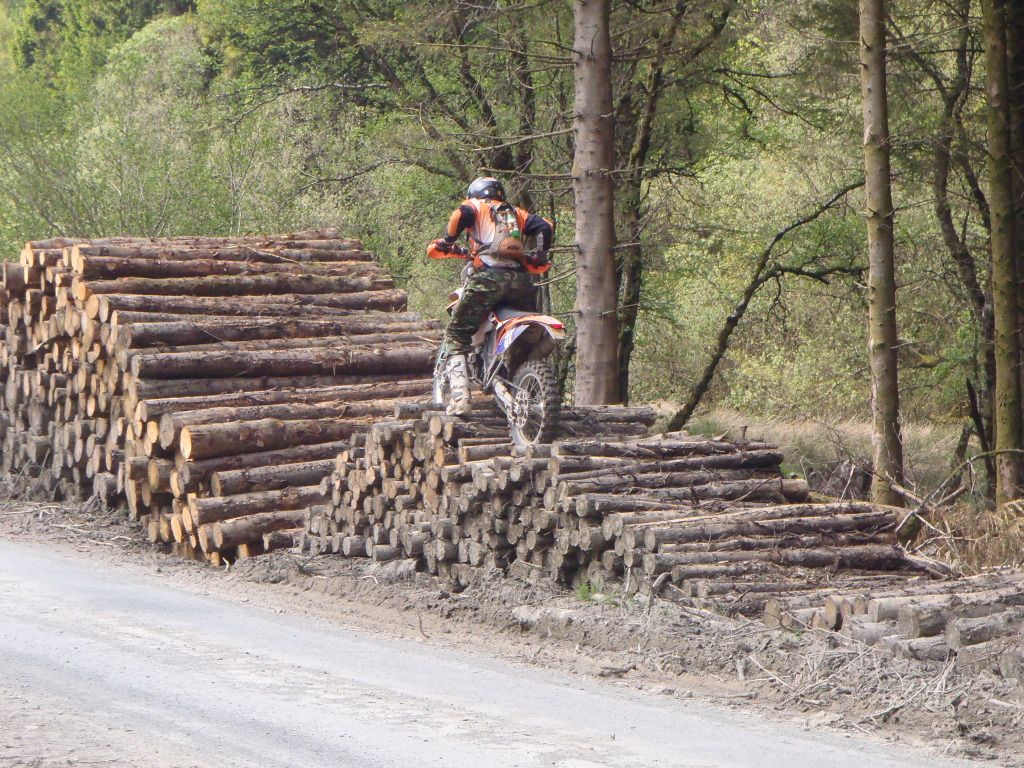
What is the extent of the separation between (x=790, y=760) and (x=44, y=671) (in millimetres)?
4187

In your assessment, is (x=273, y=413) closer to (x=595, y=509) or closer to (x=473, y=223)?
(x=473, y=223)

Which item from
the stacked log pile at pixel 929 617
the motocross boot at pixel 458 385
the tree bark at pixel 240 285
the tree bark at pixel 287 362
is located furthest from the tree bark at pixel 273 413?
the stacked log pile at pixel 929 617

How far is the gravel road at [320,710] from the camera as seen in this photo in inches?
231

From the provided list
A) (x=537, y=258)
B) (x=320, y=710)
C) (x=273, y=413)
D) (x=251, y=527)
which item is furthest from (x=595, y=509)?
(x=273, y=413)

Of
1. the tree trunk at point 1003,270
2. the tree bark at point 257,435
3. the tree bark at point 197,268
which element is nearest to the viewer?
the tree bark at point 257,435

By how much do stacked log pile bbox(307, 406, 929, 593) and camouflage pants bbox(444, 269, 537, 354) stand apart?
0.71m

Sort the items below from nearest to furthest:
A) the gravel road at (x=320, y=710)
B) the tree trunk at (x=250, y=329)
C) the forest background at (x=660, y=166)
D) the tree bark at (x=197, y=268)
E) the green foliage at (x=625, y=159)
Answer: the gravel road at (x=320, y=710) → the tree trunk at (x=250, y=329) → the tree bark at (x=197, y=268) → the forest background at (x=660, y=166) → the green foliage at (x=625, y=159)

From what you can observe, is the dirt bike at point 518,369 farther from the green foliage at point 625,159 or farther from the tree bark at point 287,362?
the green foliage at point 625,159

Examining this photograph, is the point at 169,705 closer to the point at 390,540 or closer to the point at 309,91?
the point at 390,540

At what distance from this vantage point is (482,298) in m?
11.1

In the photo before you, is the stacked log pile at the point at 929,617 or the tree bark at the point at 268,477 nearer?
the stacked log pile at the point at 929,617

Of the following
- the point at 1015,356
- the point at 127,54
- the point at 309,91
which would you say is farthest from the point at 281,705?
the point at 127,54

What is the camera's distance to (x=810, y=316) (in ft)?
85.8

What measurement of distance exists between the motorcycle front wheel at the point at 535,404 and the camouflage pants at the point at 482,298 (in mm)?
763
